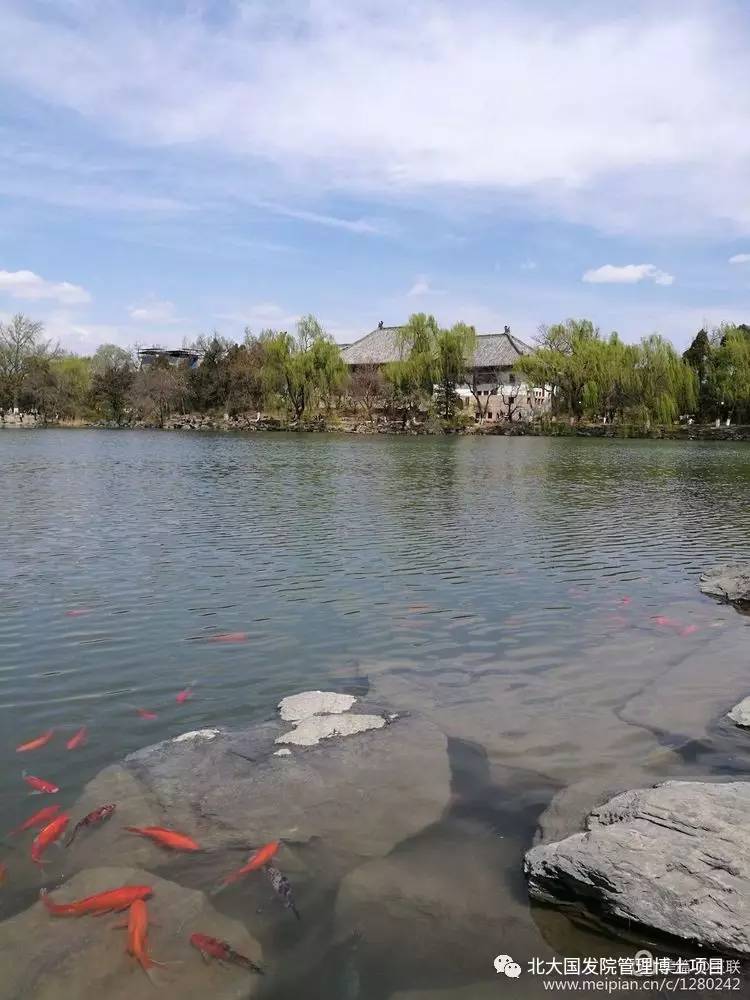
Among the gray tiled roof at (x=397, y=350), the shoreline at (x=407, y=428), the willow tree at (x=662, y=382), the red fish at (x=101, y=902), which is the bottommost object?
the red fish at (x=101, y=902)

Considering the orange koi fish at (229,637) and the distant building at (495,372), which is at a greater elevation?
the distant building at (495,372)

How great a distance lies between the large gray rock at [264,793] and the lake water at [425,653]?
0.65ft

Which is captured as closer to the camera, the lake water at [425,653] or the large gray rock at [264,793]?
the lake water at [425,653]

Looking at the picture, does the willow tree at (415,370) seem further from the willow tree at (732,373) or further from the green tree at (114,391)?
the green tree at (114,391)

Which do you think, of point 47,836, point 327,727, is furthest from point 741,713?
point 47,836

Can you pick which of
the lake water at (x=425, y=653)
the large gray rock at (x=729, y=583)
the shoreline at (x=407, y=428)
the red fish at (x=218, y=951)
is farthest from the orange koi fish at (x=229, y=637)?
the shoreline at (x=407, y=428)

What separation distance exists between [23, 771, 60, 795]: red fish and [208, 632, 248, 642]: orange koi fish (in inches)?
130

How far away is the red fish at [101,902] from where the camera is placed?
4105mm

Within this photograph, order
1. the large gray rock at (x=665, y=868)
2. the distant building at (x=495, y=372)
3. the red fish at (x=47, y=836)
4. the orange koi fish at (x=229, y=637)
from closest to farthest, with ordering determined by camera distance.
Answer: the large gray rock at (x=665, y=868) < the red fish at (x=47, y=836) < the orange koi fish at (x=229, y=637) < the distant building at (x=495, y=372)

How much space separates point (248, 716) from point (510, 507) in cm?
1496

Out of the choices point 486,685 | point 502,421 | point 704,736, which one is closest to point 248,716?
point 486,685

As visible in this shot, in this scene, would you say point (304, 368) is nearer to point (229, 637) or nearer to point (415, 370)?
point (415, 370)

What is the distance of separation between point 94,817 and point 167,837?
0.58m

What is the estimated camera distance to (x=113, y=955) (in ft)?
12.5
